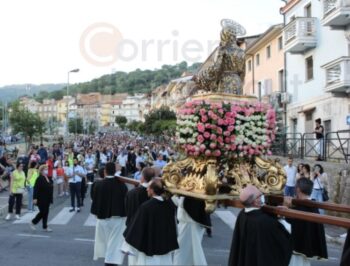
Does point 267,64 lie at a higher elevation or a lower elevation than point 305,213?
higher

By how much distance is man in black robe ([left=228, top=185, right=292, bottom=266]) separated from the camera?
5324mm

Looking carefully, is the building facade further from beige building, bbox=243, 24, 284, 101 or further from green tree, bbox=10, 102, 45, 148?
green tree, bbox=10, 102, 45, 148

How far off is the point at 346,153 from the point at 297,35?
9.36 metres

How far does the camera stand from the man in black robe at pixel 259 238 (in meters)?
5.32

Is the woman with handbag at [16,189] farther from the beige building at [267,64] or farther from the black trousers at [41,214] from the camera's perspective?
the beige building at [267,64]

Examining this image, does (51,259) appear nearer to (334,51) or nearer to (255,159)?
(255,159)

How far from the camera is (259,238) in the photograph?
5.35 meters

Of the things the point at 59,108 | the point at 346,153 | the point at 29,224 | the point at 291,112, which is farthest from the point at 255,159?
the point at 59,108

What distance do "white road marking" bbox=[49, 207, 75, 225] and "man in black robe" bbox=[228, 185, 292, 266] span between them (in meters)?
9.21

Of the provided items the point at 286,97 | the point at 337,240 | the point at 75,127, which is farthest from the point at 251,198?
the point at 75,127

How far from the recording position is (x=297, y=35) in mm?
24766

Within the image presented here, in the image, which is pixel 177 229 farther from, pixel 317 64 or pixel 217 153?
pixel 317 64

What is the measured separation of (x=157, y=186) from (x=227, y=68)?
72.9 inches

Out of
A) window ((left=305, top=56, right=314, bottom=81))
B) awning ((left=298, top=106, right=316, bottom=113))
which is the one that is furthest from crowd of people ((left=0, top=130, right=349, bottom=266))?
window ((left=305, top=56, right=314, bottom=81))
